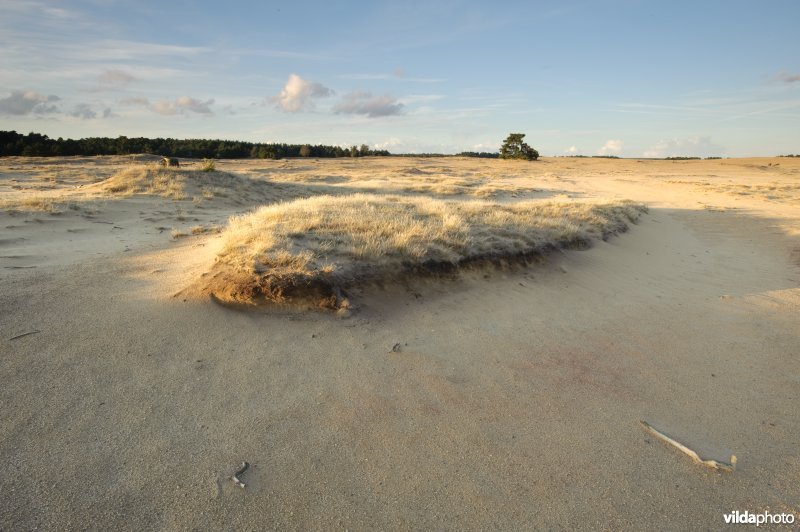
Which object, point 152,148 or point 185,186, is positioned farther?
point 152,148

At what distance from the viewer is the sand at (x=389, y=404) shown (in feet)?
9.67

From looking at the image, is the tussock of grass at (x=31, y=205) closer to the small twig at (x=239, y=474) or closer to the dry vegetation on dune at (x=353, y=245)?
the dry vegetation on dune at (x=353, y=245)

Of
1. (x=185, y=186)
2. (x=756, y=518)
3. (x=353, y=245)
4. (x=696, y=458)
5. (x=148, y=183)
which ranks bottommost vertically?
(x=756, y=518)

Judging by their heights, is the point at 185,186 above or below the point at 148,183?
below

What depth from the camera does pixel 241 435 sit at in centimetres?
348

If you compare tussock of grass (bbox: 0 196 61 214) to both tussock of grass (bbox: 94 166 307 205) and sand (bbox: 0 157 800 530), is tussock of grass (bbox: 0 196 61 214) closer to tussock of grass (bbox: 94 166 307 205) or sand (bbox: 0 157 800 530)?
tussock of grass (bbox: 94 166 307 205)

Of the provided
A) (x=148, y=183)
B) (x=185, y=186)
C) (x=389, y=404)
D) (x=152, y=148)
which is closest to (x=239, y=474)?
(x=389, y=404)

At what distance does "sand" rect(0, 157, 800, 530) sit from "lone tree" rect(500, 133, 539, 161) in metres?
59.1

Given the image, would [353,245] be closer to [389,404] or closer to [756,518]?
[389,404]

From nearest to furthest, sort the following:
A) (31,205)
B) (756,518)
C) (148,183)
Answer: (756,518) < (31,205) < (148,183)

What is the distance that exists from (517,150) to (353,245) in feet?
204

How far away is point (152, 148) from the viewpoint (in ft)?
186

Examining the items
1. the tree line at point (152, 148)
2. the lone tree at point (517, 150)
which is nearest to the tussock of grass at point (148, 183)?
the tree line at point (152, 148)

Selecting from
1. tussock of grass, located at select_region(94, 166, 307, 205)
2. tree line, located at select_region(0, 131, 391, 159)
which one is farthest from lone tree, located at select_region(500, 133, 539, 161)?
tussock of grass, located at select_region(94, 166, 307, 205)
